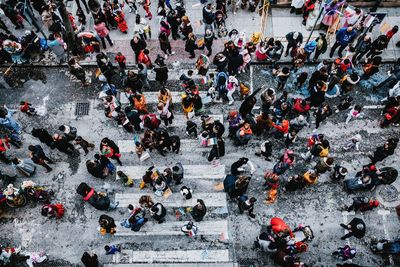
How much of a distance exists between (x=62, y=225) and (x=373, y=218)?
10.9 meters

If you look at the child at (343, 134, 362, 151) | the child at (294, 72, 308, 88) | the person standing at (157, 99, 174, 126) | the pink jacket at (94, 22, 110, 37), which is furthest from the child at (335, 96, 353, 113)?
the pink jacket at (94, 22, 110, 37)

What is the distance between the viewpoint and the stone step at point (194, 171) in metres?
14.2

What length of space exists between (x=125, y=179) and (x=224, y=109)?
16.1ft

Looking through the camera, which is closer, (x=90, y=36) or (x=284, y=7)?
(x=90, y=36)

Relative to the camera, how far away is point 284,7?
1869cm

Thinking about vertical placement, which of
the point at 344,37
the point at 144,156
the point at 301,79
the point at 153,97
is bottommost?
the point at 144,156

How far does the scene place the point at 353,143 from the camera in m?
14.4

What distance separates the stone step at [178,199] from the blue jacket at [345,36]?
816cm

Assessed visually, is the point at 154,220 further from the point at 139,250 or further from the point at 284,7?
the point at 284,7

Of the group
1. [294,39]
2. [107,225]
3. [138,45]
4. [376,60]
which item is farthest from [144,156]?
[376,60]

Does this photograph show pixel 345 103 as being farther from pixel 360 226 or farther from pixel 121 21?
pixel 121 21

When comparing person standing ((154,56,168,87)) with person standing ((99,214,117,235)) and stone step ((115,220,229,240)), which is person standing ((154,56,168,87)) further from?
person standing ((99,214,117,235))

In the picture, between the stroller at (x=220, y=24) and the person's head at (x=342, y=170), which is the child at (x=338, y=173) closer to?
the person's head at (x=342, y=170)

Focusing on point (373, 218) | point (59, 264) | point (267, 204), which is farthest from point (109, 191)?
point (373, 218)
